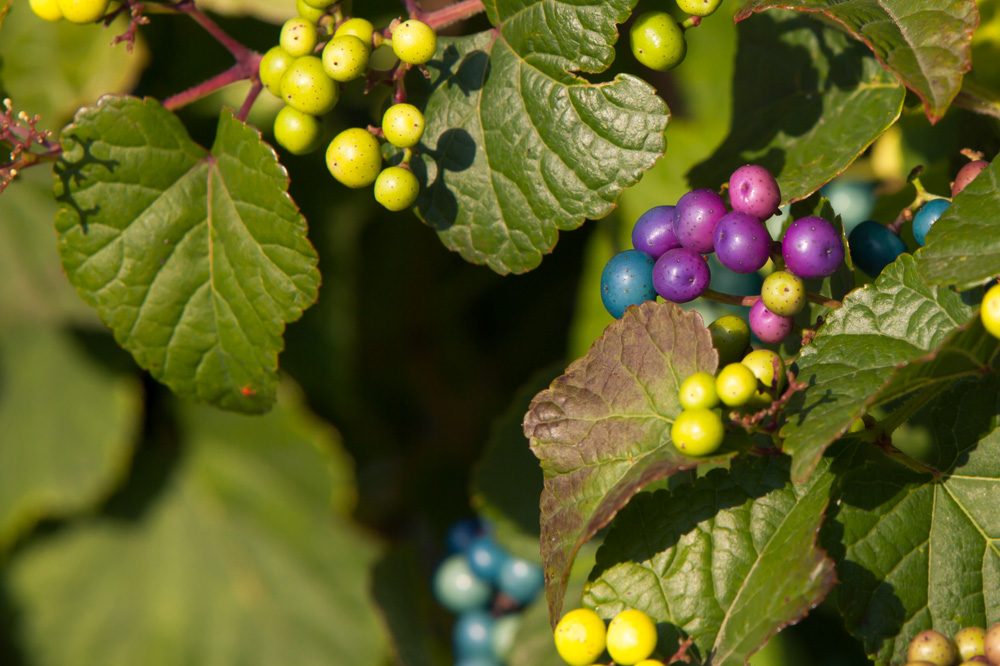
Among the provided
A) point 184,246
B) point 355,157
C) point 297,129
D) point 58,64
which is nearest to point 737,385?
point 355,157

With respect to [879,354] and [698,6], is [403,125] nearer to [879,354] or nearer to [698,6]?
[698,6]

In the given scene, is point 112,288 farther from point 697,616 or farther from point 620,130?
point 697,616

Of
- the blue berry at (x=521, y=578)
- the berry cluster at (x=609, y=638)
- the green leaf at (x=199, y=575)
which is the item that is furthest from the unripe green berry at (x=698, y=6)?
the green leaf at (x=199, y=575)

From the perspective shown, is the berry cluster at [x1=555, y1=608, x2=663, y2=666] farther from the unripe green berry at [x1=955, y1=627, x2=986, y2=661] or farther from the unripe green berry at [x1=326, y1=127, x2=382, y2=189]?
the unripe green berry at [x1=326, y1=127, x2=382, y2=189]

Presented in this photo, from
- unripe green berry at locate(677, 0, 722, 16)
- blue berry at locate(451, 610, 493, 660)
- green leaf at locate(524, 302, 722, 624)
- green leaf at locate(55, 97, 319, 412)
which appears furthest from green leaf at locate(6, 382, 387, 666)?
unripe green berry at locate(677, 0, 722, 16)

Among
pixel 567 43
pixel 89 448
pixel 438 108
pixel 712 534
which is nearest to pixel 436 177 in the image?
pixel 438 108

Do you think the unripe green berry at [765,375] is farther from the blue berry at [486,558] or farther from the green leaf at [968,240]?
the blue berry at [486,558]
